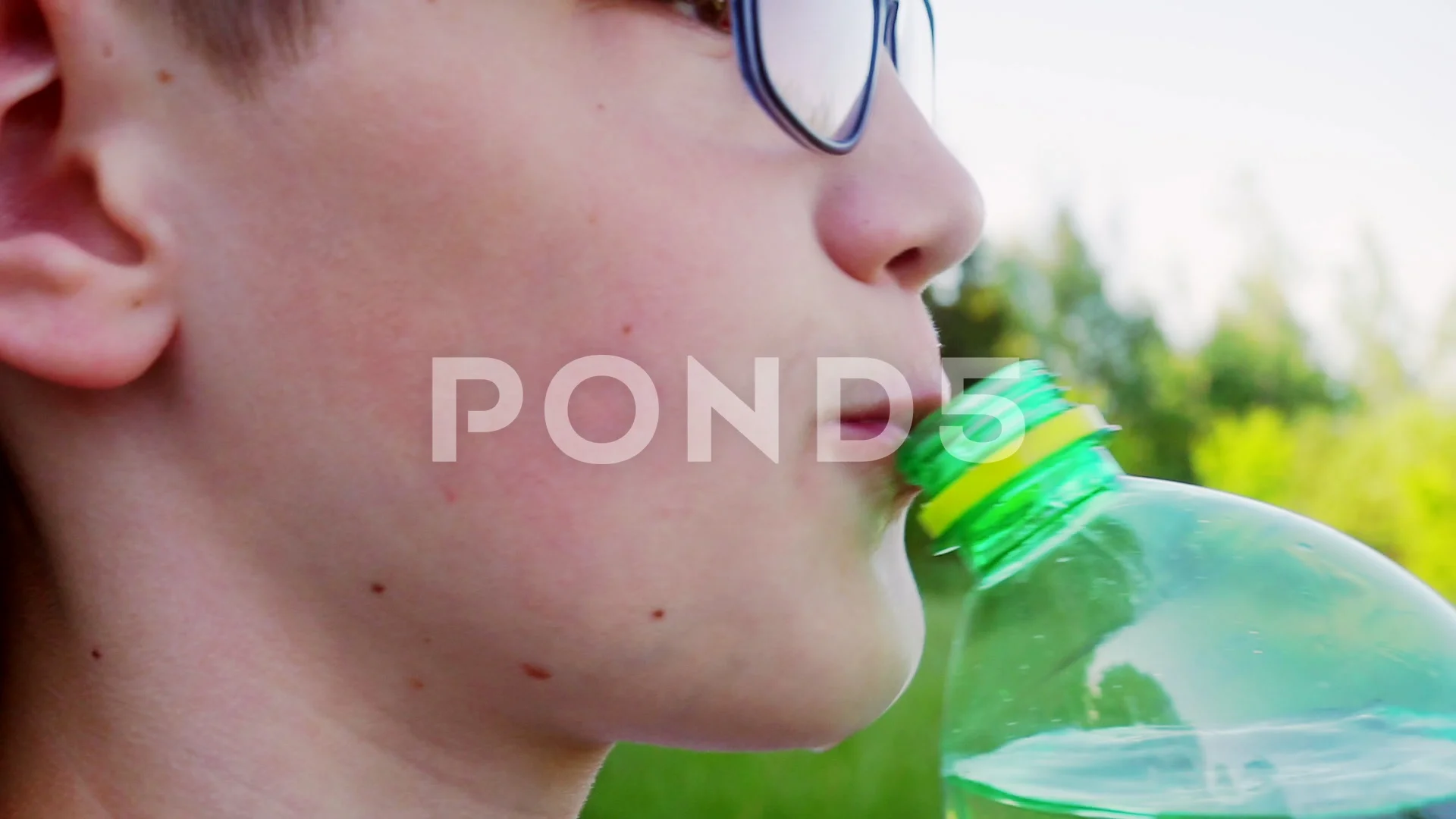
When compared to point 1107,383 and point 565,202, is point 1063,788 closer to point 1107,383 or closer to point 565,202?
point 565,202

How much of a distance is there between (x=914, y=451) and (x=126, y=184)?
540 millimetres

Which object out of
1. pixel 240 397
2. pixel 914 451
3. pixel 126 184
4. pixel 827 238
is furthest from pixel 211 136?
pixel 914 451

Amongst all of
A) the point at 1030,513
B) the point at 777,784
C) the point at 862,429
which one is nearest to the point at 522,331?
the point at 862,429

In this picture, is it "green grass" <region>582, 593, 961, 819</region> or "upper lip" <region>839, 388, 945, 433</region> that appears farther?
"green grass" <region>582, 593, 961, 819</region>

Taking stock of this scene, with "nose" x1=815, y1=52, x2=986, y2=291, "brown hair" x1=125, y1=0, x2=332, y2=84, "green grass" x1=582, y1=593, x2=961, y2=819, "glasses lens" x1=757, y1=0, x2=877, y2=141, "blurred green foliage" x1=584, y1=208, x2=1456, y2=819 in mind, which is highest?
"brown hair" x1=125, y1=0, x2=332, y2=84

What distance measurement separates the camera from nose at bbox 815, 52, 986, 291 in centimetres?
81

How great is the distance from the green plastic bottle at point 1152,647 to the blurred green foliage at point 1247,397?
4906 mm

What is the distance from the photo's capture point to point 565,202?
0.75 meters

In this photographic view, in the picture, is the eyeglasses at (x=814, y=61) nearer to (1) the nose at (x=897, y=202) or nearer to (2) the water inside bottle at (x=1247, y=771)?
(1) the nose at (x=897, y=202)

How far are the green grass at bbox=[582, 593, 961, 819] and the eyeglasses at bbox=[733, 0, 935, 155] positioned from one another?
232cm

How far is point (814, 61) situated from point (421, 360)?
0.34 m

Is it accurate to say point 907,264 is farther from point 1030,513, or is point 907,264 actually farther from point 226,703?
point 226,703

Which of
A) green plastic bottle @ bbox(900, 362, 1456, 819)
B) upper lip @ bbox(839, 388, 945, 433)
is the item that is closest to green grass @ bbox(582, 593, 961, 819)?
green plastic bottle @ bbox(900, 362, 1456, 819)

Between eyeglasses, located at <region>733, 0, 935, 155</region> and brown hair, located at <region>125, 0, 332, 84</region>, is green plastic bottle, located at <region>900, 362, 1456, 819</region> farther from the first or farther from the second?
brown hair, located at <region>125, 0, 332, 84</region>
